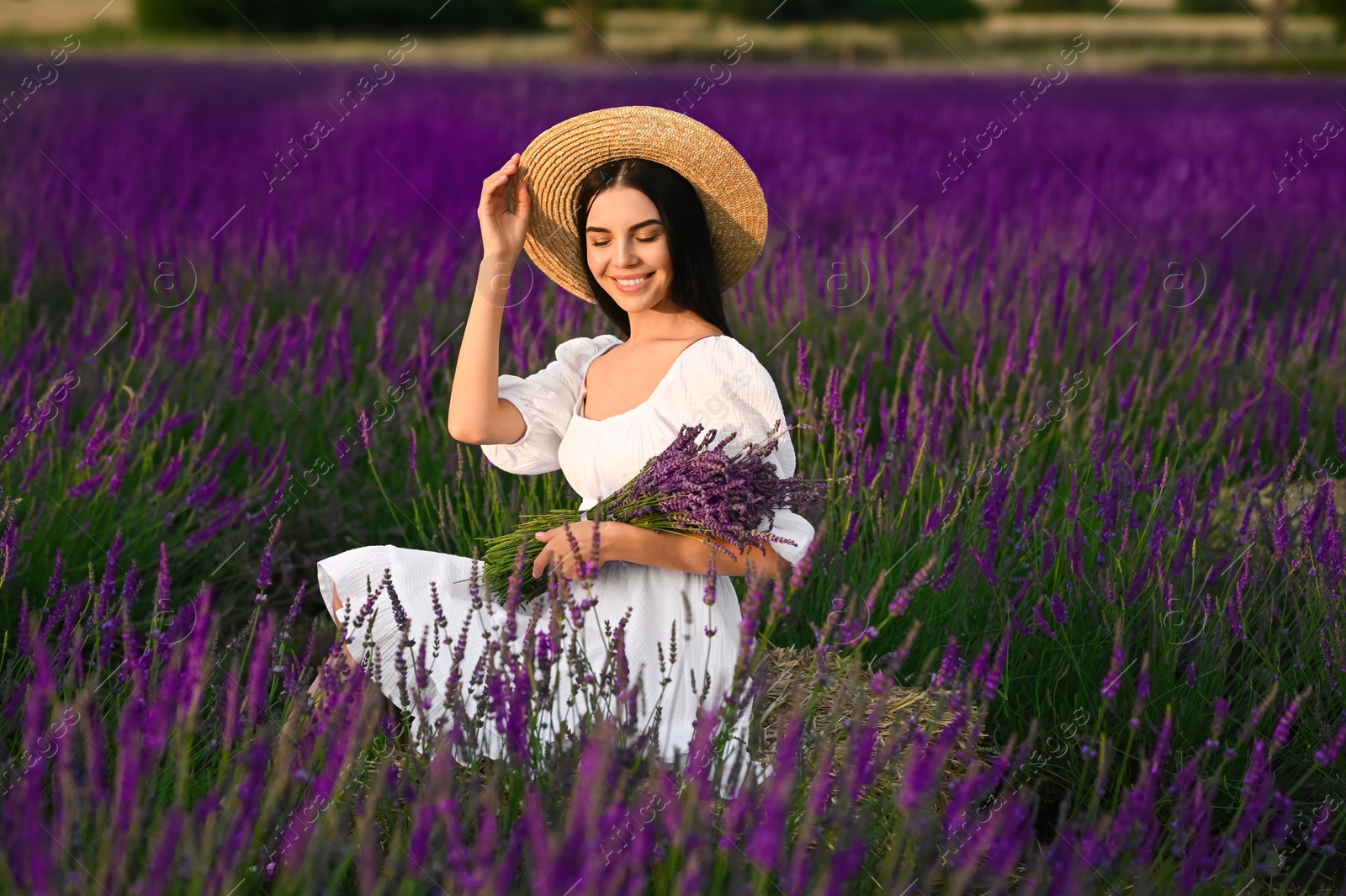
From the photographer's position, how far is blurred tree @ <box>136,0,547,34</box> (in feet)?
125

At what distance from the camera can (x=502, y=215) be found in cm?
206

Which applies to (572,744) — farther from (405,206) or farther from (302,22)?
(302,22)

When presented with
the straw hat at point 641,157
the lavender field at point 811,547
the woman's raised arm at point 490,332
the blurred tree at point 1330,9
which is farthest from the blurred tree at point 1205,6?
the woman's raised arm at point 490,332

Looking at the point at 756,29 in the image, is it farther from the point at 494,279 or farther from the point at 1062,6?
the point at 494,279

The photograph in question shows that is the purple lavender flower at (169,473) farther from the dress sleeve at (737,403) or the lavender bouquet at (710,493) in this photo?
the dress sleeve at (737,403)

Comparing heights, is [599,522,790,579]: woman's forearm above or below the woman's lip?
below

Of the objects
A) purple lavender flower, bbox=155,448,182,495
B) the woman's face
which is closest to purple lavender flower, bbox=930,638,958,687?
the woman's face

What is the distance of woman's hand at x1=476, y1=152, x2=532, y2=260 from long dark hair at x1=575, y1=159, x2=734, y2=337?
103mm

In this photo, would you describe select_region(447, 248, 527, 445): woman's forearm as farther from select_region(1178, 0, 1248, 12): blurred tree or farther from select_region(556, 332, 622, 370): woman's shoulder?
select_region(1178, 0, 1248, 12): blurred tree

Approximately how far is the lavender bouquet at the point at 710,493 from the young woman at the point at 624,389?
1.5 inches

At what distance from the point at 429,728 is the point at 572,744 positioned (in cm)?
18

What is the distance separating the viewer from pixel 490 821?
103 centimetres

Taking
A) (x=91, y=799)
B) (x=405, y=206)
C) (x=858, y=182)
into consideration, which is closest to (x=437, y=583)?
(x=91, y=799)

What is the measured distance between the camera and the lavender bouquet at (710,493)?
1.68m
